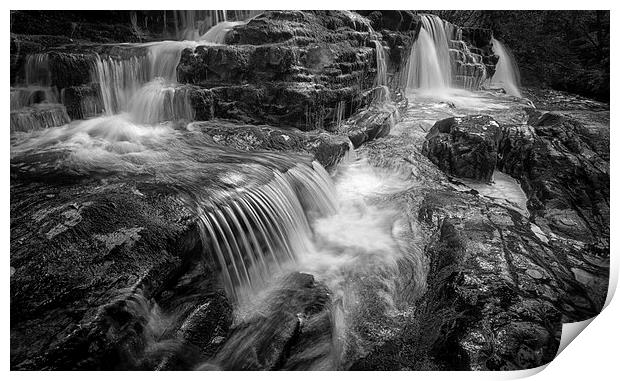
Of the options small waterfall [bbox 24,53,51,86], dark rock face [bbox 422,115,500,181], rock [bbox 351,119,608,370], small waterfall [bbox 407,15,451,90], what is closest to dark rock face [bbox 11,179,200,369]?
small waterfall [bbox 24,53,51,86]

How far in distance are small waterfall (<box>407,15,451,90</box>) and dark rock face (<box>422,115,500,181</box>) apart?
2.11 feet

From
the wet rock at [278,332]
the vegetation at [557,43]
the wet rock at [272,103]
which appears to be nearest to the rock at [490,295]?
the wet rock at [278,332]

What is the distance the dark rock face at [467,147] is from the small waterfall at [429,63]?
642 millimetres

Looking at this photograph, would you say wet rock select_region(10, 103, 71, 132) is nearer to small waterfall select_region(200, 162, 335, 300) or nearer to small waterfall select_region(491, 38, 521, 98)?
small waterfall select_region(200, 162, 335, 300)

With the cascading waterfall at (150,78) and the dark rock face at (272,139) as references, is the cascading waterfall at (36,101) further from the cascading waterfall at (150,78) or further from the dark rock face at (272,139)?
the dark rock face at (272,139)

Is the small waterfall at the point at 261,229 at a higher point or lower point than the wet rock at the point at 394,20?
lower

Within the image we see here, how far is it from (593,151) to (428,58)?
199 cm

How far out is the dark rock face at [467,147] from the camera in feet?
10.3

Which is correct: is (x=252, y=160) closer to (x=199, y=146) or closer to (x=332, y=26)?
(x=199, y=146)

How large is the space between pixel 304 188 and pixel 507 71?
1991 mm

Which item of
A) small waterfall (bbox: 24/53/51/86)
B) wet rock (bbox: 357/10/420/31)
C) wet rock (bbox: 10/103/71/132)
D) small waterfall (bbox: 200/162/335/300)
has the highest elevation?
wet rock (bbox: 357/10/420/31)

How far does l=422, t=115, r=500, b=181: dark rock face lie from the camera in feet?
10.3

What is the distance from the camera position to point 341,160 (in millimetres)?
3420
